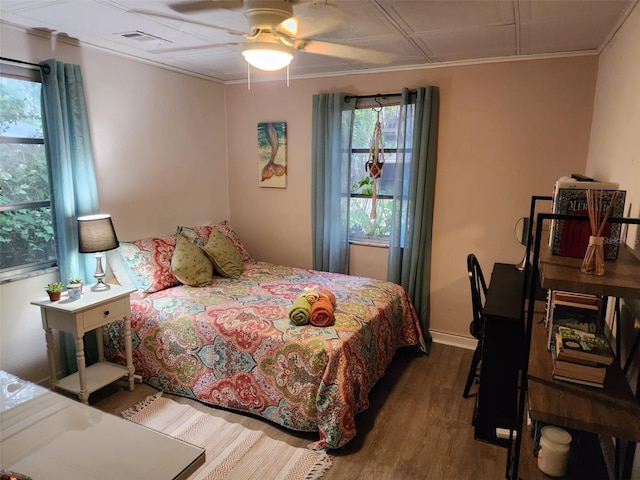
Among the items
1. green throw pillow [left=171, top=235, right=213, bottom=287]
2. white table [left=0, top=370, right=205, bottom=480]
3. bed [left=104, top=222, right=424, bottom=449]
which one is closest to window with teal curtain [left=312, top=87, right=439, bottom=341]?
bed [left=104, top=222, right=424, bottom=449]

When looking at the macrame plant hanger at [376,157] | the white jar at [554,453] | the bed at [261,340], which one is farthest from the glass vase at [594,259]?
the macrame plant hanger at [376,157]

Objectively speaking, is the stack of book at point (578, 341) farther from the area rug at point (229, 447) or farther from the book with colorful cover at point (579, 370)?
the area rug at point (229, 447)

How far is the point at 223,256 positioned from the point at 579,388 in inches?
112

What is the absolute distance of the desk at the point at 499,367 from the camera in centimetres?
234

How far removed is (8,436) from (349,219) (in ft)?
9.93

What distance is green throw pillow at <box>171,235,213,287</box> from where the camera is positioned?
10.9 ft

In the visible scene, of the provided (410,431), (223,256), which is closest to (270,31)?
(223,256)

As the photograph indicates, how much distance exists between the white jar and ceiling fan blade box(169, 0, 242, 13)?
90.5 inches

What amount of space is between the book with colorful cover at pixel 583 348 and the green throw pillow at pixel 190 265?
8.62ft

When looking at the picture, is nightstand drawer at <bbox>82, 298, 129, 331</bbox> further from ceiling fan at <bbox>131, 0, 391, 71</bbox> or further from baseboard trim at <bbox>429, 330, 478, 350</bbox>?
baseboard trim at <bbox>429, 330, 478, 350</bbox>

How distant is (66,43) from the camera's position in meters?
2.90

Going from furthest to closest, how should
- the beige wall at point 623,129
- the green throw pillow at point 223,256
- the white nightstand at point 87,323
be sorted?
the green throw pillow at point 223,256 < the white nightstand at point 87,323 < the beige wall at point 623,129

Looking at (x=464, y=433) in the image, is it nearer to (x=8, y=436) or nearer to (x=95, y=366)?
(x=8, y=436)

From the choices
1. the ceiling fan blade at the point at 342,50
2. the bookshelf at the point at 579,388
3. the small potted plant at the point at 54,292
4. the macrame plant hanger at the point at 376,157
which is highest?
the ceiling fan blade at the point at 342,50
